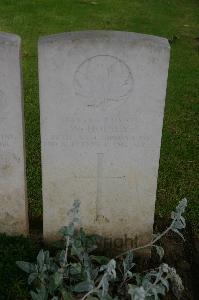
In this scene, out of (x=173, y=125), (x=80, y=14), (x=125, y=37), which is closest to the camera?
(x=125, y=37)

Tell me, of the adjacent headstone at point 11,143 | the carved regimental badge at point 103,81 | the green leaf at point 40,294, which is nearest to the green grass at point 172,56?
the adjacent headstone at point 11,143

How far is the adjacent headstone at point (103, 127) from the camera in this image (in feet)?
11.2

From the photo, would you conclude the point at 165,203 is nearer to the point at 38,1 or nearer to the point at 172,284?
the point at 172,284

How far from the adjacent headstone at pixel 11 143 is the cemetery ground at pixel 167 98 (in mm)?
216

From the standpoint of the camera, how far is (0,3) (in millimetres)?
11094

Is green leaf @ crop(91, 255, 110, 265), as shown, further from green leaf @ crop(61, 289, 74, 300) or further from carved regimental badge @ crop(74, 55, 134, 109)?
carved regimental badge @ crop(74, 55, 134, 109)

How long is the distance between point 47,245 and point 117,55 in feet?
5.43

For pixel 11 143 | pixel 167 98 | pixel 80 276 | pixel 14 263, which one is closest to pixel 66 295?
pixel 80 276

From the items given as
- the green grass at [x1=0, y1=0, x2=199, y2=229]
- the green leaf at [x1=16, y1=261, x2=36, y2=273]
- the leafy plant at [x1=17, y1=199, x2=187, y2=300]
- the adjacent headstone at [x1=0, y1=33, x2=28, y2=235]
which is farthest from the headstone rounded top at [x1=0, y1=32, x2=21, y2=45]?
the green grass at [x1=0, y1=0, x2=199, y2=229]

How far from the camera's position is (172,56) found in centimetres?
868

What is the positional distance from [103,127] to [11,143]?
684 millimetres

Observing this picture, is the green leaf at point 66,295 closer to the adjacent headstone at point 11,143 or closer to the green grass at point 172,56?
the adjacent headstone at point 11,143

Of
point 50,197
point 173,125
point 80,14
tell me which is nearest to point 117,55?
point 50,197

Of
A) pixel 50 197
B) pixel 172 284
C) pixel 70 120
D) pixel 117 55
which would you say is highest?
pixel 117 55
